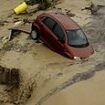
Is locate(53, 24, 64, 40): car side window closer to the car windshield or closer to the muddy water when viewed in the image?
the car windshield

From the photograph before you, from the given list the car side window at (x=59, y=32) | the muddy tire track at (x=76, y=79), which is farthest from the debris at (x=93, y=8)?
the muddy tire track at (x=76, y=79)

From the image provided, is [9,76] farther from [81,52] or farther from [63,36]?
[81,52]

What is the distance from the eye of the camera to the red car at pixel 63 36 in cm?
2053

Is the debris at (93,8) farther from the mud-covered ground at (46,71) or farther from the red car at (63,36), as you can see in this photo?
the red car at (63,36)

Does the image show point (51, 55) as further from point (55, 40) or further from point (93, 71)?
point (93, 71)

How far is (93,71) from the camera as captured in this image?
18703 millimetres

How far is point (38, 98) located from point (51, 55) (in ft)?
12.7

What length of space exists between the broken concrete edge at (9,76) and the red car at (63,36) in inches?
92.0

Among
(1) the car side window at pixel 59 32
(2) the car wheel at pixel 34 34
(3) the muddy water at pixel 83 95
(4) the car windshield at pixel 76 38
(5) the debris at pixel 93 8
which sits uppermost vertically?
(3) the muddy water at pixel 83 95

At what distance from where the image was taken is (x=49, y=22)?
22.0 metres

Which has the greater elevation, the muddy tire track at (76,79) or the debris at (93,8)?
the muddy tire track at (76,79)

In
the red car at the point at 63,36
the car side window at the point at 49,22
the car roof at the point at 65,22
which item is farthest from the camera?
the car side window at the point at 49,22

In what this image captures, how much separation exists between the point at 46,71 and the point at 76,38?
2902mm

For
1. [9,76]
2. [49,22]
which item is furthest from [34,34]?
[9,76]
